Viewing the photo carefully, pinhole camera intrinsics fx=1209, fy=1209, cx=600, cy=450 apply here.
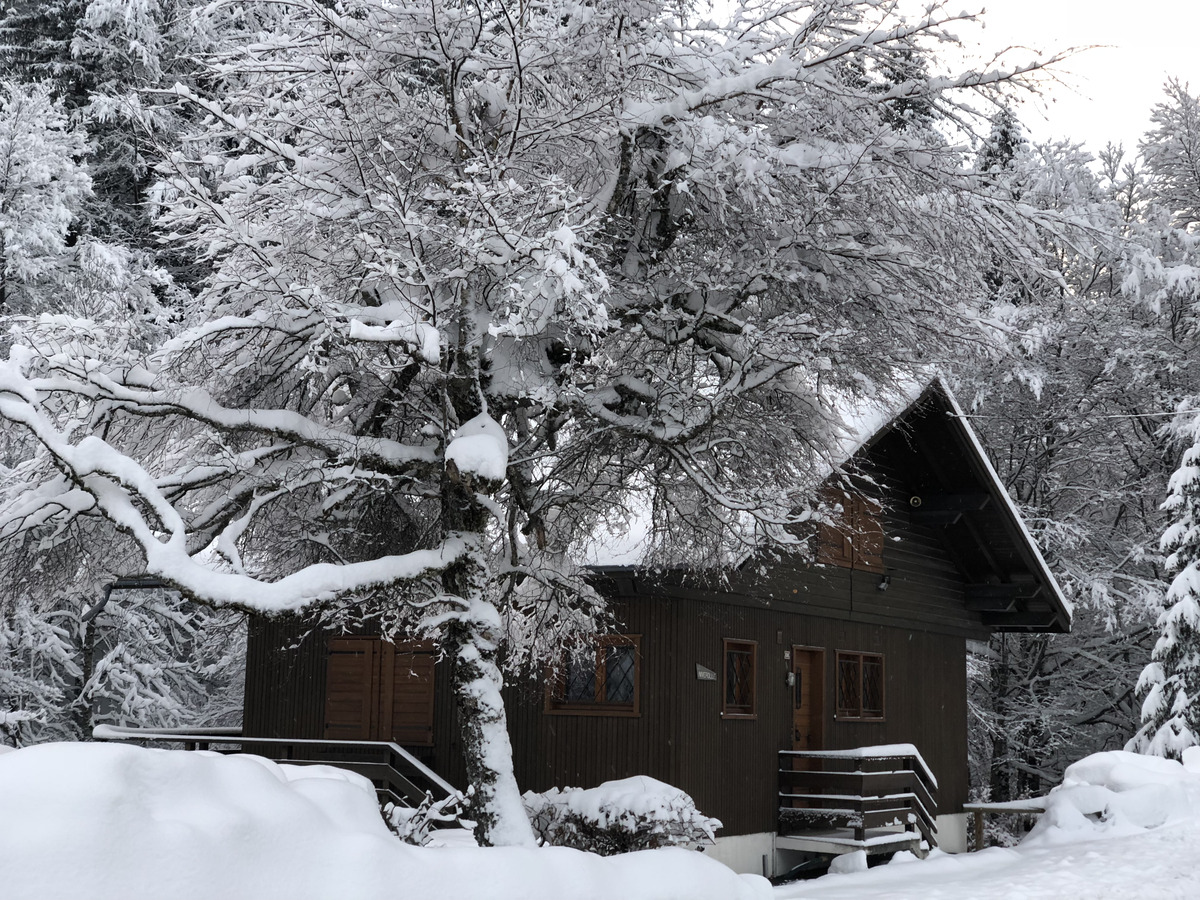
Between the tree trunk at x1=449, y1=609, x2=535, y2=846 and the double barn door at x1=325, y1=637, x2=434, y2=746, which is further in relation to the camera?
the double barn door at x1=325, y1=637, x2=434, y2=746

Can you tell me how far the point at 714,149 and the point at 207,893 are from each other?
21.3 ft

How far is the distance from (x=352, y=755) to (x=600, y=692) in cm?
372

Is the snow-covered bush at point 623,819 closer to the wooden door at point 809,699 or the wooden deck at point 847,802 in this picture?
the wooden deck at point 847,802

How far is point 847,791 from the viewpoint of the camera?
52.3 feet

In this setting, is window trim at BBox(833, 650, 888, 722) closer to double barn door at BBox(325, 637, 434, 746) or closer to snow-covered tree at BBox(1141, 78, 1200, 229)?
double barn door at BBox(325, 637, 434, 746)

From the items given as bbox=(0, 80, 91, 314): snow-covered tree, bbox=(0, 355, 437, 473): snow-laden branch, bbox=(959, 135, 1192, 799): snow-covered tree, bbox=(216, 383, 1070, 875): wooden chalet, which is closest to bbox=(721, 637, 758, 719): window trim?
bbox=(216, 383, 1070, 875): wooden chalet

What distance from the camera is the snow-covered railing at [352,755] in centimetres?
1462

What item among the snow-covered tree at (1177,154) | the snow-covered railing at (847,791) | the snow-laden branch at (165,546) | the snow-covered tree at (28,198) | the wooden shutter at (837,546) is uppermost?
the snow-covered tree at (1177,154)

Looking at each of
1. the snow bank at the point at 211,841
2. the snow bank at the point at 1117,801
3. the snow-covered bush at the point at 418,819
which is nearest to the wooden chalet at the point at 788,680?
the snow bank at the point at 1117,801

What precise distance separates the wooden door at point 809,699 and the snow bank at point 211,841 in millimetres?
10816

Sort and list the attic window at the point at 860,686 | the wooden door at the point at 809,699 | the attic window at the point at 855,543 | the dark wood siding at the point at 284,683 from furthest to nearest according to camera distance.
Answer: the attic window at the point at 860,686
the wooden door at the point at 809,699
the attic window at the point at 855,543
the dark wood siding at the point at 284,683

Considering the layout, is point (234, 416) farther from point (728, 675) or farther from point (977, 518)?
point (977, 518)

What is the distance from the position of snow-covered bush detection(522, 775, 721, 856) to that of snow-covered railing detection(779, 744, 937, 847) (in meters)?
4.69

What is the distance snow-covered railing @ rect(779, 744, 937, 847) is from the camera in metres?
15.6
